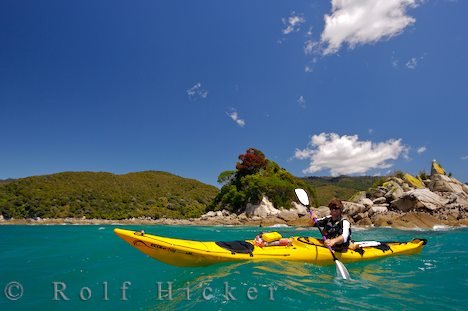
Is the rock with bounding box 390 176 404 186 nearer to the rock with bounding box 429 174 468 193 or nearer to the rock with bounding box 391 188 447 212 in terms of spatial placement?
the rock with bounding box 429 174 468 193

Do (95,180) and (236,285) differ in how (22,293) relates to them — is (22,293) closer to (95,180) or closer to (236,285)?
(236,285)

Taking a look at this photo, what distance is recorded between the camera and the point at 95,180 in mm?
55656

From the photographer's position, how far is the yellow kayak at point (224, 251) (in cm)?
541

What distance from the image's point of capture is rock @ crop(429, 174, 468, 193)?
28.7 meters

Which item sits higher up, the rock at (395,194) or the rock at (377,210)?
the rock at (395,194)

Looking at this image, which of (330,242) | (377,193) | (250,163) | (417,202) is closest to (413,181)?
(377,193)

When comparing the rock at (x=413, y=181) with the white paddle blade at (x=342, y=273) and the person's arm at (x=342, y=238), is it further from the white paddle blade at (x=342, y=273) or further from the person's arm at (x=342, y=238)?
the white paddle blade at (x=342, y=273)

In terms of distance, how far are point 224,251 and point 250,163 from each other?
32947mm

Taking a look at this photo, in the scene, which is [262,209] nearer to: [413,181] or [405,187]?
[405,187]

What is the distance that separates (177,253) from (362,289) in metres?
3.20

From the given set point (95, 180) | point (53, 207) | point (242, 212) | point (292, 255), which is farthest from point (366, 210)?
point (95, 180)

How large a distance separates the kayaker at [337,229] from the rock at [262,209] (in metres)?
25.9

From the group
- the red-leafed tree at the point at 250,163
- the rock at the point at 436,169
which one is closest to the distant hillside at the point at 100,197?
the red-leafed tree at the point at 250,163

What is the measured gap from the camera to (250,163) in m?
38.8
